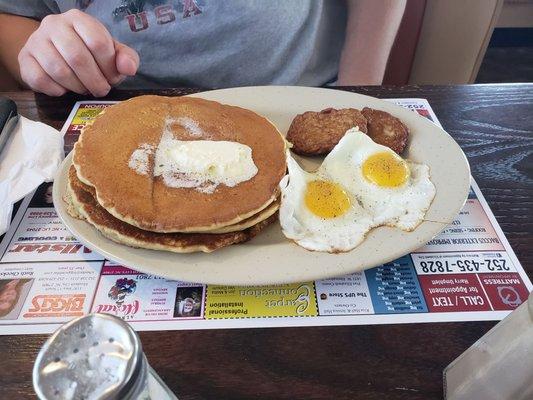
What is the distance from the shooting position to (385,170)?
3.20 ft

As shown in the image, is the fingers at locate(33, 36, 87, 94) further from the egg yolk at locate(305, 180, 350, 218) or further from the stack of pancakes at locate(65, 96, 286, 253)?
the egg yolk at locate(305, 180, 350, 218)

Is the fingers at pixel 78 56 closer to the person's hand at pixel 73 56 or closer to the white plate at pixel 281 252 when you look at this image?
the person's hand at pixel 73 56

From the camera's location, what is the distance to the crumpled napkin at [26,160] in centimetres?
95

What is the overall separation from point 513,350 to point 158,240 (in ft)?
1.78

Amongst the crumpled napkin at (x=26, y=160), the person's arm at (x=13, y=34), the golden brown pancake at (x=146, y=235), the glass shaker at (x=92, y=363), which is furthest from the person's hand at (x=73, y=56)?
the glass shaker at (x=92, y=363)

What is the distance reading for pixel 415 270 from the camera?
83cm

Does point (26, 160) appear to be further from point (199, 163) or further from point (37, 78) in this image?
point (199, 163)

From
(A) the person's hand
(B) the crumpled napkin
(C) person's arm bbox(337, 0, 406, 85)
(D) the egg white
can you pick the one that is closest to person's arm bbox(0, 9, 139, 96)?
(A) the person's hand

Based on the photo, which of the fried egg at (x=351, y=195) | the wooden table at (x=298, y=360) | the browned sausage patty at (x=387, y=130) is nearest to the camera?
the wooden table at (x=298, y=360)

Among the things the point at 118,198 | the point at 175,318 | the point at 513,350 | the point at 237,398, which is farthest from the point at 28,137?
the point at 513,350

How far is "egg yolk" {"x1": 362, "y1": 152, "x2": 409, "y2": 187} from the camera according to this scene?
3.16ft

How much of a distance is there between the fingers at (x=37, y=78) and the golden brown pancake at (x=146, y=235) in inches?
18.3

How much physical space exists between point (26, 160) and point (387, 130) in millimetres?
801

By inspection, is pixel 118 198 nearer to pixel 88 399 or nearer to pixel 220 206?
pixel 220 206
